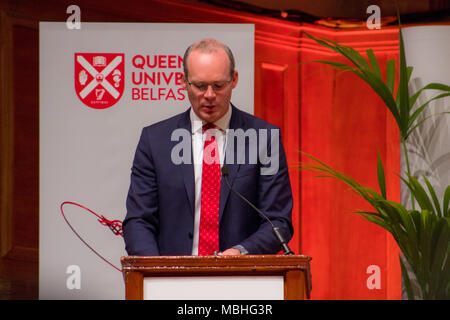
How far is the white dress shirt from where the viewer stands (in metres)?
2.95

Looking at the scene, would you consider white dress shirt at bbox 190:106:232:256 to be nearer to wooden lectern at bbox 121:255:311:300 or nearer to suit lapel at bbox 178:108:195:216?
suit lapel at bbox 178:108:195:216

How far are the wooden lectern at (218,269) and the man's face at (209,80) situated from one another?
0.90m

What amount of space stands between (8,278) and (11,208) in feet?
1.27

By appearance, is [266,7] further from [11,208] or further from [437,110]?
[11,208]

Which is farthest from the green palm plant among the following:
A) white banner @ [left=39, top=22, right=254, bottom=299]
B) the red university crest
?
the red university crest

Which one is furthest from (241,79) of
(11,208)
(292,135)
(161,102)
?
(11,208)

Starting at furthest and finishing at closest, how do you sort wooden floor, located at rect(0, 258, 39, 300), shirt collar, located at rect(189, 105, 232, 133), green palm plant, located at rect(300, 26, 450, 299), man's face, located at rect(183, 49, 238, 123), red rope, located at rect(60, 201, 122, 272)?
1. wooden floor, located at rect(0, 258, 39, 300)
2. red rope, located at rect(60, 201, 122, 272)
3. green palm plant, located at rect(300, 26, 450, 299)
4. shirt collar, located at rect(189, 105, 232, 133)
5. man's face, located at rect(183, 49, 238, 123)

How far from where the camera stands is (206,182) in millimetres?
2939

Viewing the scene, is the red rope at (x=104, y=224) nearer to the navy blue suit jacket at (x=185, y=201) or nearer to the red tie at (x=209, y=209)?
the navy blue suit jacket at (x=185, y=201)

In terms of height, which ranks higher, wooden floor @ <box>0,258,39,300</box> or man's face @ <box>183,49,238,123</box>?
man's face @ <box>183,49,238,123</box>

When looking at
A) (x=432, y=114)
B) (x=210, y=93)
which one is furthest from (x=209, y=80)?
(x=432, y=114)

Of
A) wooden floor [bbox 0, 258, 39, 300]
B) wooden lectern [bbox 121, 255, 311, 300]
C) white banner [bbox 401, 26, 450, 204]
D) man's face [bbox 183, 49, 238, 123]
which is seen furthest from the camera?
wooden floor [bbox 0, 258, 39, 300]

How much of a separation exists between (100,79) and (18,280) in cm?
127

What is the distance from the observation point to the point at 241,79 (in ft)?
12.2
